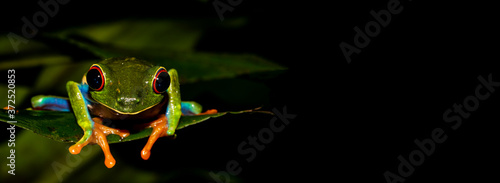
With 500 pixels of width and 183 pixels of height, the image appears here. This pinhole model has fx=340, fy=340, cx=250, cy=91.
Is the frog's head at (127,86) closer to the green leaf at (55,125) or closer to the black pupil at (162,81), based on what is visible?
the black pupil at (162,81)

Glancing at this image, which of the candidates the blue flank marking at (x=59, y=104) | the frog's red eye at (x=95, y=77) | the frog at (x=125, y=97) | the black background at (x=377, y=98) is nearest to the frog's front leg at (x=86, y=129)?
the frog at (x=125, y=97)

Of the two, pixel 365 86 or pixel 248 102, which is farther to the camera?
pixel 248 102

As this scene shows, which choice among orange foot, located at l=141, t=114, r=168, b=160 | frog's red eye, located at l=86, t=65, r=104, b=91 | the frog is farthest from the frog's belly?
frog's red eye, located at l=86, t=65, r=104, b=91

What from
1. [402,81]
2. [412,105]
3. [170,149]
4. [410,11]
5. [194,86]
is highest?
[194,86]

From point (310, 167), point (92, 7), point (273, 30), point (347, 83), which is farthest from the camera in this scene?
point (273, 30)

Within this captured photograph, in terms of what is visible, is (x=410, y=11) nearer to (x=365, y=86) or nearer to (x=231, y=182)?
(x=365, y=86)

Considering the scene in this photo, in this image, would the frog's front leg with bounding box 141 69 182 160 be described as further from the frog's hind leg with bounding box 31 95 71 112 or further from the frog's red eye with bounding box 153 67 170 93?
the frog's hind leg with bounding box 31 95 71 112

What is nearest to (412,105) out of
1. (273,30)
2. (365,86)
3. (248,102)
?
(365,86)
